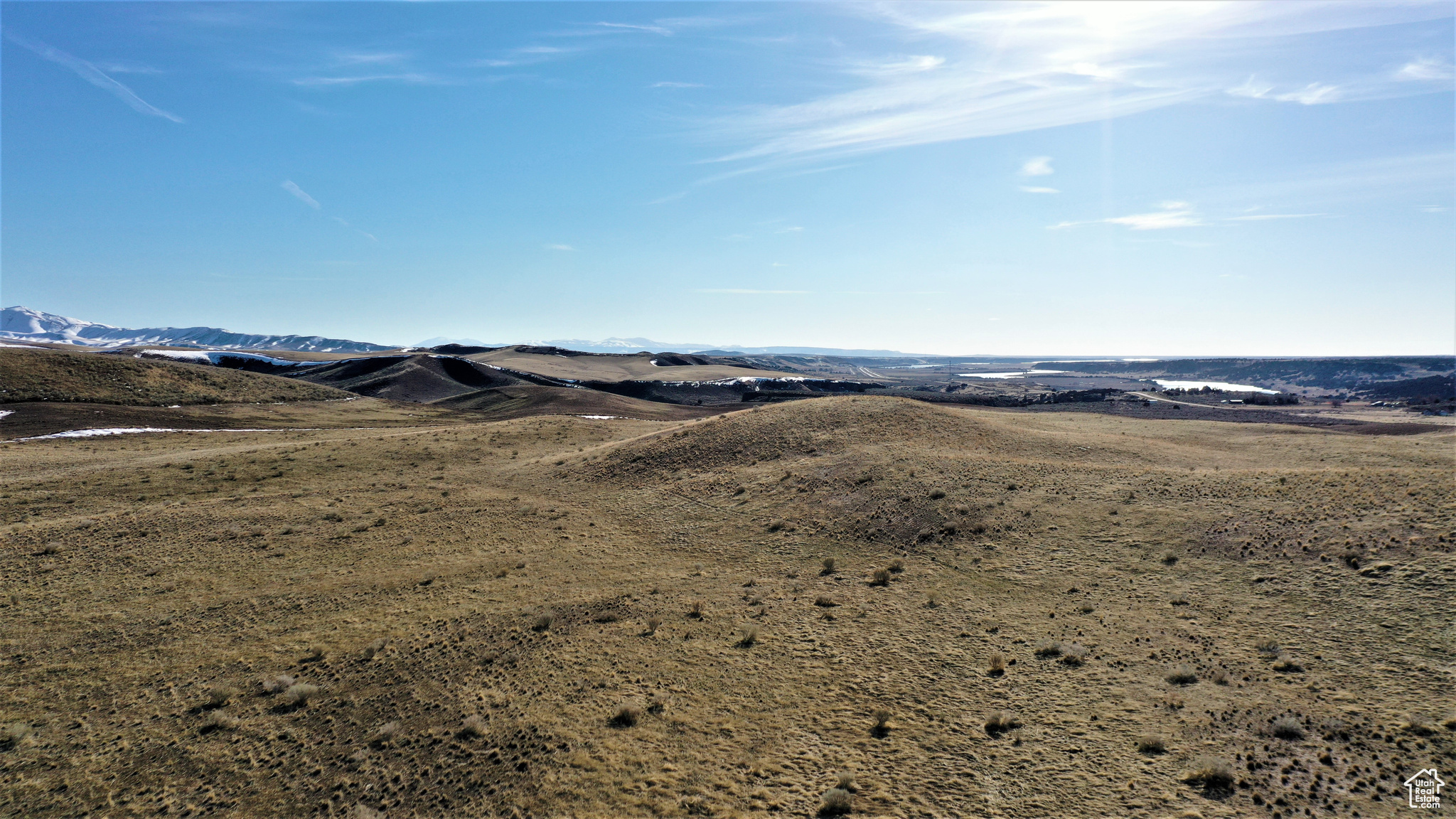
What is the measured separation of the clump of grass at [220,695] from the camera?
1420 centimetres

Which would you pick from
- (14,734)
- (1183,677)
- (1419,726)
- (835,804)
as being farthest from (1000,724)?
(14,734)

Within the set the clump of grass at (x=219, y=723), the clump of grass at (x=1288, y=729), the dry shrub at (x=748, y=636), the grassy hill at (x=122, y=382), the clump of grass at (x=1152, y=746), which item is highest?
the grassy hill at (x=122, y=382)

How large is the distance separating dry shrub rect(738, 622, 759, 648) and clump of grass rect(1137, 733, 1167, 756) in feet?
30.7

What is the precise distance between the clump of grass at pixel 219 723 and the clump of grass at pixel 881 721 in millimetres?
14629

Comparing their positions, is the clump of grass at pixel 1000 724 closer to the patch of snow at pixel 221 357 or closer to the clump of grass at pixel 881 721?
the clump of grass at pixel 881 721

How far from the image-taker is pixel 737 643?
17125 millimetres

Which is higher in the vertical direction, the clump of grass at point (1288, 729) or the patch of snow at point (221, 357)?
the patch of snow at point (221, 357)

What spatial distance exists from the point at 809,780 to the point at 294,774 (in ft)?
34.6

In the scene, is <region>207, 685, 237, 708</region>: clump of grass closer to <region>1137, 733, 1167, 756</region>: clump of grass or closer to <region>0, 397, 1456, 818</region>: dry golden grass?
<region>0, 397, 1456, 818</region>: dry golden grass

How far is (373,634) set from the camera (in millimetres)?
17750

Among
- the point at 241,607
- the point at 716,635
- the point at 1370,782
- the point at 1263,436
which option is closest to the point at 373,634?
the point at 241,607

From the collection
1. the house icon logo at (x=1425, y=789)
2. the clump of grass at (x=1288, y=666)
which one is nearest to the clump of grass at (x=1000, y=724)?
the house icon logo at (x=1425, y=789)

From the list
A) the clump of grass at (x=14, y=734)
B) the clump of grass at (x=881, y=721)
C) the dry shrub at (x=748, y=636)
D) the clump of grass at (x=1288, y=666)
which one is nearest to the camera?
the clump of grass at (x=14, y=734)

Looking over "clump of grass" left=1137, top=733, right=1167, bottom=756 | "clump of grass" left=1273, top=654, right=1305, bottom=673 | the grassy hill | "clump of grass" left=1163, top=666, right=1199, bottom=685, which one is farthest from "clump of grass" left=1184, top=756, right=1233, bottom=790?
the grassy hill
